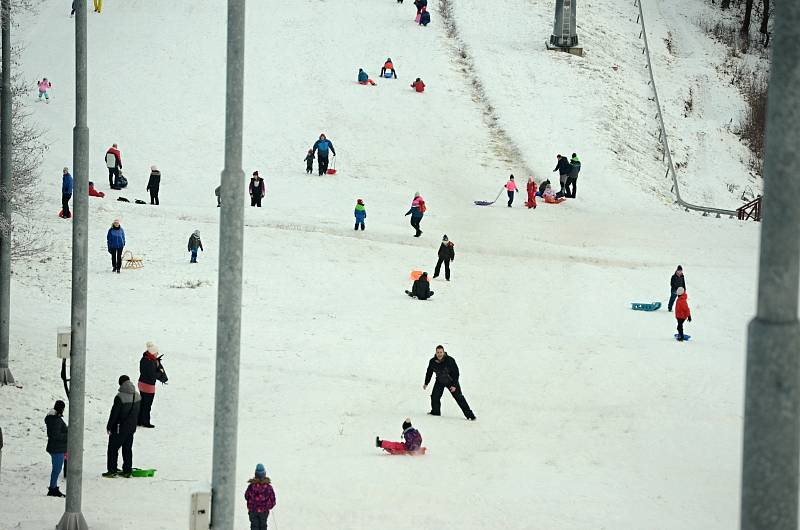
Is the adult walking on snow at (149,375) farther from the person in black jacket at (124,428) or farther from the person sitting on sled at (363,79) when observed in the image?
→ the person sitting on sled at (363,79)

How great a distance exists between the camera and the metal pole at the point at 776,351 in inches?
195

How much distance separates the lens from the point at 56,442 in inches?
651

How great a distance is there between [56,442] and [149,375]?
3.32 m

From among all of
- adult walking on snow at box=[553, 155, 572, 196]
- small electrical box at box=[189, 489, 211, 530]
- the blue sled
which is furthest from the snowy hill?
small electrical box at box=[189, 489, 211, 530]

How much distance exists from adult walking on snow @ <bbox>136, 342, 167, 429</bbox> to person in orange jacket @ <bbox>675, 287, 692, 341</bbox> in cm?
1237

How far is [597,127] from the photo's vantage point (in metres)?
51.9

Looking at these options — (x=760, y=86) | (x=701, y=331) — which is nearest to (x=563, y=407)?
(x=701, y=331)

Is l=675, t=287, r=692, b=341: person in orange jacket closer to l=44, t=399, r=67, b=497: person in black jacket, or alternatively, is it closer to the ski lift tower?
l=44, t=399, r=67, b=497: person in black jacket

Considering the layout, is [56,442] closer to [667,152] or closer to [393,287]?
[393,287]

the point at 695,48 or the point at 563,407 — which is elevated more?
the point at 695,48

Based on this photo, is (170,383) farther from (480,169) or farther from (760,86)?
(760,86)

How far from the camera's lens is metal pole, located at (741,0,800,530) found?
496 cm

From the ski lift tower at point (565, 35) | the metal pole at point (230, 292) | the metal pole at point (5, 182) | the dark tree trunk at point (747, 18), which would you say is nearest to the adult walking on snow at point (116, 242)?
the metal pole at point (5, 182)

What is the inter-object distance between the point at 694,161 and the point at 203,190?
23121 millimetres
